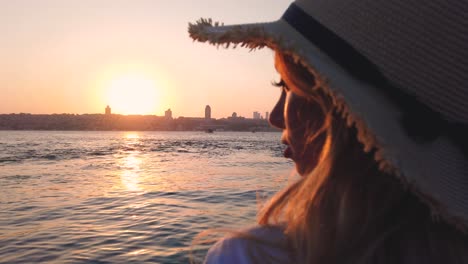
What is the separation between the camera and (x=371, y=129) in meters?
0.90

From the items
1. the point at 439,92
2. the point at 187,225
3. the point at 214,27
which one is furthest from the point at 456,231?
the point at 187,225

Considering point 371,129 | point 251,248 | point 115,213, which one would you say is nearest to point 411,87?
point 371,129

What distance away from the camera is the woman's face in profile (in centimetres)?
128

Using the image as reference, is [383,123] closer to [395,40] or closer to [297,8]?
[395,40]

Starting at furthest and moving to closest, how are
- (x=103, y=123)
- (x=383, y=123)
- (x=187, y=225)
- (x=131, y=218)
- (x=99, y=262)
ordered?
(x=103, y=123) → (x=131, y=218) → (x=187, y=225) → (x=99, y=262) → (x=383, y=123)

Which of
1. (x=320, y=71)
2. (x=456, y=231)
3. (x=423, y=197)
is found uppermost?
(x=320, y=71)

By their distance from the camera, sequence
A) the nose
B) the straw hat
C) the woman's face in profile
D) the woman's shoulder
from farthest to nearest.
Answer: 1. the nose
2. the woman's face in profile
3. the woman's shoulder
4. the straw hat

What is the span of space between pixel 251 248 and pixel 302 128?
432mm

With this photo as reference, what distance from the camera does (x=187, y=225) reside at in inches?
378

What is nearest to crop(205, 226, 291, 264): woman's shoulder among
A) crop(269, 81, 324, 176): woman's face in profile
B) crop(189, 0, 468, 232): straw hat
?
crop(269, 81, 324, 176): woman's face in profile

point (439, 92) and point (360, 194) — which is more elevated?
point (439, 92)

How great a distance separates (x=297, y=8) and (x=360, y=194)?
549 millimetres

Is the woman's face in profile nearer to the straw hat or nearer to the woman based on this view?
the woman

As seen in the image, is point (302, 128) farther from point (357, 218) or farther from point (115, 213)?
point (115, 213)
